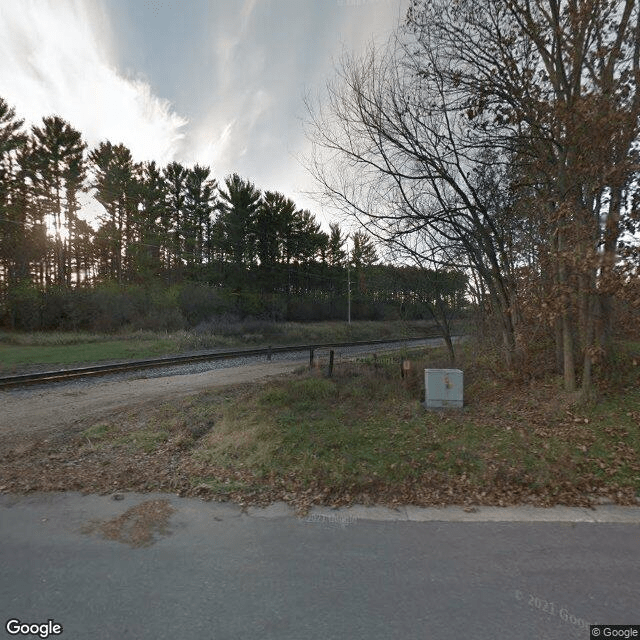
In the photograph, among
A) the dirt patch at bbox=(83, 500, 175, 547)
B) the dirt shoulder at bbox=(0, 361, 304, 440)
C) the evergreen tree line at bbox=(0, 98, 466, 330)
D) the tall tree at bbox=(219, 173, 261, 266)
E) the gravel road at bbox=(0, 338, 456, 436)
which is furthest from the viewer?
the tall tree at bbox=(219, 173, 261, 266)

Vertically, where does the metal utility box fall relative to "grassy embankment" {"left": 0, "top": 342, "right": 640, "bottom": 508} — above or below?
above

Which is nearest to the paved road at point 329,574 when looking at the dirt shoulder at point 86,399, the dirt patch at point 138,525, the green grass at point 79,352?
the dirt patch at point 138,525

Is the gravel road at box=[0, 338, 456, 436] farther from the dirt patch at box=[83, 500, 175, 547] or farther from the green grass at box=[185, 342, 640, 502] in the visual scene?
the dirt patch at box=[83, 500, 175, 547]

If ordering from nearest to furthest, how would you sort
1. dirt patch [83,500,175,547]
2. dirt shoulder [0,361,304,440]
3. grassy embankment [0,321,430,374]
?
dirt patch [83,500,175,547] → dirt shoulder [0,361,304,440] → grassy embankment [0,321,430,374]

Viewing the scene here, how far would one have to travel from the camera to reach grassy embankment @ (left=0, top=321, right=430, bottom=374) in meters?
17.4

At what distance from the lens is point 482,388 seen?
332 inches

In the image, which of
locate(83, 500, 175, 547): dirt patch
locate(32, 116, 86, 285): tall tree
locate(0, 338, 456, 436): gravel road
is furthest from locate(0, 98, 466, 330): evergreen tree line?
locate(83, 500, 175, 547): dirt patch

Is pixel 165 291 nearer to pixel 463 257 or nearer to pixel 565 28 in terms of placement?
pixel 463 257

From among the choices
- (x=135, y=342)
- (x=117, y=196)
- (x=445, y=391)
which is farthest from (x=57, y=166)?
(x=445, y=391)

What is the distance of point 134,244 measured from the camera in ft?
116

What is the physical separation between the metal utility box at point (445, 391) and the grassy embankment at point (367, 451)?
0.78ft

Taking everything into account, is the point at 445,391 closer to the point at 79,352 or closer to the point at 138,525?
the point at 138,525

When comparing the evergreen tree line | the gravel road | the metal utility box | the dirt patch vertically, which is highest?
the evergreen tree line

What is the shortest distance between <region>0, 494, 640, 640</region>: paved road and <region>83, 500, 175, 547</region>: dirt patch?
0.09 meters
